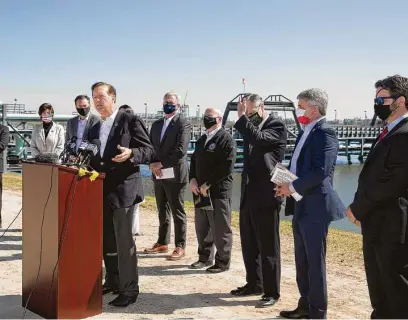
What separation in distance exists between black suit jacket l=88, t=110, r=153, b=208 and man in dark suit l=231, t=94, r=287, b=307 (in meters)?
0.90

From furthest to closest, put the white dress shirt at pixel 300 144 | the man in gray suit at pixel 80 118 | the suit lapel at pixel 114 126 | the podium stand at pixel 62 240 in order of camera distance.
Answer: the man in gray suit at pixel 80 118, the suit lapel at pixel 114 126, the white dress shirt at pixel 300 144, the podium stand at pixel 62 240

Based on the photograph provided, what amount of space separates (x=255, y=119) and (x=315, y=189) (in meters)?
1.07

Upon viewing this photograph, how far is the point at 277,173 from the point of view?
12.9 ft

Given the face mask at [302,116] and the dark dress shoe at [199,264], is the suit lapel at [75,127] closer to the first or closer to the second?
the dark dress shoe at [199,264]

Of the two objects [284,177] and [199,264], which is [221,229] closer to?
[199,264]

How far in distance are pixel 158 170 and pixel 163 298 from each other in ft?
4.70

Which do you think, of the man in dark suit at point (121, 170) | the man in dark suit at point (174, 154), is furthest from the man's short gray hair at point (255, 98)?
the man in dark suit at point (174, 154)

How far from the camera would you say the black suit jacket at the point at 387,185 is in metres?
3.05

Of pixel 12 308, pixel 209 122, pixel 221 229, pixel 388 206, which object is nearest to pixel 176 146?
pixel 209 122

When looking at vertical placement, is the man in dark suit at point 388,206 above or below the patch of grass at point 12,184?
above

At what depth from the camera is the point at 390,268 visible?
10.2 feet

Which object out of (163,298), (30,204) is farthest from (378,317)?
(30,204)

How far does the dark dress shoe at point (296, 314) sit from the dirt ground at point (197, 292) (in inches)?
3.5

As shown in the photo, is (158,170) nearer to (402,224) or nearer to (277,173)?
(277,173)
